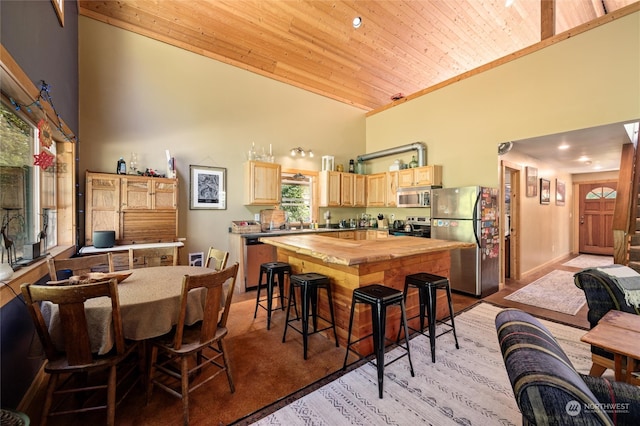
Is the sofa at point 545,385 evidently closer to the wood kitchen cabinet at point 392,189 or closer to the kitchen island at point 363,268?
the kitchen island at point 363,268

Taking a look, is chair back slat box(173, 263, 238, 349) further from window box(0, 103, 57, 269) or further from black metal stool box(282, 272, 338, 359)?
window box(0, 103, 57, 269)

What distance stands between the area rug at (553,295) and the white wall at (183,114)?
4445mm

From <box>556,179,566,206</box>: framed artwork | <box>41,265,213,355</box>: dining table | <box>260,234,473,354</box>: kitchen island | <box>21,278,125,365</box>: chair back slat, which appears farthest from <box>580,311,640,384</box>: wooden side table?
<box>556,179,566,206</box>: framed artwork

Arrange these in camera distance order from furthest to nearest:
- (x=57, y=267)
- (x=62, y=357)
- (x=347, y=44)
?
1. (x=347, y=44)
2. (x=57, y=267)
3. (x=62, y=357)

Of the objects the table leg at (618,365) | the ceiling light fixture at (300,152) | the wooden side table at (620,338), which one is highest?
the ceiling light fixture at (300,152)

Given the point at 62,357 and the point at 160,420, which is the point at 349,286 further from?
the point at 62,357

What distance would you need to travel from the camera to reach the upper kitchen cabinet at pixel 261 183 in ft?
15.8

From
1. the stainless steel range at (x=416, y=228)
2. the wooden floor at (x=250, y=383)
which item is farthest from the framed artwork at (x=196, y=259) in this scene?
the stainless steel range at (x=416, y=228)

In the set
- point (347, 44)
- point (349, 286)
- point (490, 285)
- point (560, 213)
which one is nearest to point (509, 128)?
point (490, 285)

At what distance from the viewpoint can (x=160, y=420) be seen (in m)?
1.73

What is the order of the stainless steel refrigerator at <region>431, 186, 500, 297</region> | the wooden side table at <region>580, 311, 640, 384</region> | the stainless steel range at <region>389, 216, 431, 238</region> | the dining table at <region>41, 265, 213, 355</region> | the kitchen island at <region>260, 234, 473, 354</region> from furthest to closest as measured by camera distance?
the stainless steel range at <region>389, 216, 431, 238</region>, the stainless steel refrigerator at <region>431, 186, 500, 297</region>, the kitchen island at <region>260, 234, 473, 354</region>, the dining table at <region>41, 265, 213, 355</region>, the wooden side table at <region>580, 311, 640, 384</region>

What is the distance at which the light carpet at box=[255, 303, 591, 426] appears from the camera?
1.74 metres

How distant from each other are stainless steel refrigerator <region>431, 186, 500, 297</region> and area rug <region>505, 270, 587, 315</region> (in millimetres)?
447

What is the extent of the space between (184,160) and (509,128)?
5.25 metres
